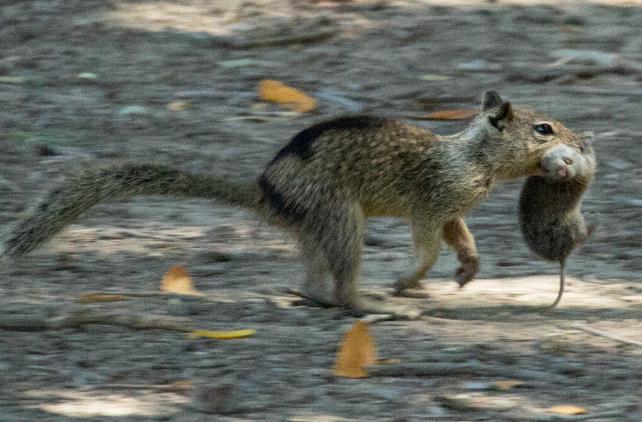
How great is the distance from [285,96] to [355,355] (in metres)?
4.46

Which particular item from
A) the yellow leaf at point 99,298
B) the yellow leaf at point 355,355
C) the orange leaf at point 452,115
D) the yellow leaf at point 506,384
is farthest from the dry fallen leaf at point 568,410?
the orange leaf at point 452,115

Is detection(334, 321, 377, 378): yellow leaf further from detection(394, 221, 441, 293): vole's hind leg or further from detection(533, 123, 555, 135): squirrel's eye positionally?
detection(533, 123, 555, 135): squirrel's eye

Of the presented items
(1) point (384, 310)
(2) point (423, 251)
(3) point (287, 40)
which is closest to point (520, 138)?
(2) point (423, 251)

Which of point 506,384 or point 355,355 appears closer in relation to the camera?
point 506,384

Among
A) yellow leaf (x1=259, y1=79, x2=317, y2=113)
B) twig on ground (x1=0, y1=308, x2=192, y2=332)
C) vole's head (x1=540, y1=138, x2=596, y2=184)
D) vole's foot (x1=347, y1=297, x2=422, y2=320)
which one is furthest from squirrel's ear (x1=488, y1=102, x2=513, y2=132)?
yellow leaf (x1=259, y1=79, x2=317, y2=113)

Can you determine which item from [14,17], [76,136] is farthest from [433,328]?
[14,17]

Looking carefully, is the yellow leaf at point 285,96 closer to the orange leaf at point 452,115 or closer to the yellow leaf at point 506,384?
the orange leaf at point 452,115

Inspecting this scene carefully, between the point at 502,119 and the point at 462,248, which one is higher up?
the point at 502,119

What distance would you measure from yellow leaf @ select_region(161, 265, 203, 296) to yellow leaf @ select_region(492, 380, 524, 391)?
1.74m

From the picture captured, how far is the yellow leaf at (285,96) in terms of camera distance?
9133mm

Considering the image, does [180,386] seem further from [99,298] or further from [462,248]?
[462,248]

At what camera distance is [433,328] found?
572 centimetres

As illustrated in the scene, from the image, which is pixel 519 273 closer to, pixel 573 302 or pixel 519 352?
pixel 573 302

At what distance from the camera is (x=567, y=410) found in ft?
15.2
